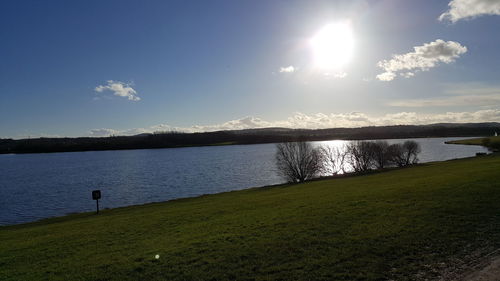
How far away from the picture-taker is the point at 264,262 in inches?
456

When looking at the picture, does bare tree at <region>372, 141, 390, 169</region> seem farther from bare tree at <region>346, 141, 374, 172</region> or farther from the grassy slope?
the grassy slope

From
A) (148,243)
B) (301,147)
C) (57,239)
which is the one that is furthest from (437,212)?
(301,147)

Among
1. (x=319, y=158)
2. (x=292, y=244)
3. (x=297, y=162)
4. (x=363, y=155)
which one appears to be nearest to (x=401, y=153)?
(x=363, y=155)

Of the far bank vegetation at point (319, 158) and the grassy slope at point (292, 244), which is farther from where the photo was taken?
the far bank vegetation at point (319, 158)

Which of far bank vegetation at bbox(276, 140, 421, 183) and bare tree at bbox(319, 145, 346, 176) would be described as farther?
bare tree at bbox(319, 145, 346, 176)

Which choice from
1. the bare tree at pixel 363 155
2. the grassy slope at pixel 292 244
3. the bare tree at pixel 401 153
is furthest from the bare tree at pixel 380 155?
the grassy slope at pixel 292 244

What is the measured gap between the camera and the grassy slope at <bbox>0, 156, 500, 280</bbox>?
35.8 ft

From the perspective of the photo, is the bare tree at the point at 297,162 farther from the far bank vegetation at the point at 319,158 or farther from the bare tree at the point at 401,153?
the bare tree at the point at 401,153

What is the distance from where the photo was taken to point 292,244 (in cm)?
1329

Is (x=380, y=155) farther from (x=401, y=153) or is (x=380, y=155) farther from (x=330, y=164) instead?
(x=330, y=164)

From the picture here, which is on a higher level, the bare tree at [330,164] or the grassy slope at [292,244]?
the grassy slope at [292,244]

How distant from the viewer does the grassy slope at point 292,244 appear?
10.9 meters

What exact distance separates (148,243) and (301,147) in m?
54.6

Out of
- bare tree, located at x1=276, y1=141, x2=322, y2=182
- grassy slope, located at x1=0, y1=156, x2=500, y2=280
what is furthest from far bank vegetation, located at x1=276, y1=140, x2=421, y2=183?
grassy slope, located at x1=0, y1=156, x2=500, y2=280
